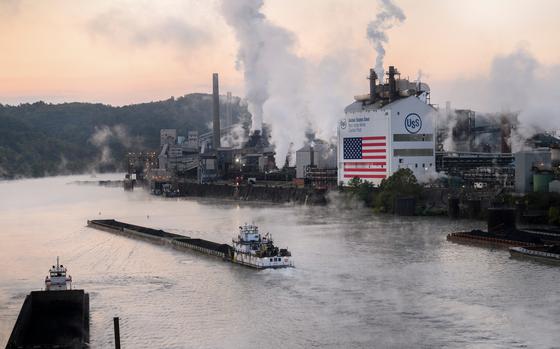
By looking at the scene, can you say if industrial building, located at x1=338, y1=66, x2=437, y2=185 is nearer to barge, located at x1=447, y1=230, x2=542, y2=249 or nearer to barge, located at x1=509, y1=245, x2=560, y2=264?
barge, located at x1=447, y1=230, x2=542, y2=249

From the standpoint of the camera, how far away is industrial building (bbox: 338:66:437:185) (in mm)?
53844

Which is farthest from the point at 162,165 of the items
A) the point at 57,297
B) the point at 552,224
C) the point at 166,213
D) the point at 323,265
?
the point at 57,297

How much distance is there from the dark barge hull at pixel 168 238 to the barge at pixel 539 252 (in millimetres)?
9738

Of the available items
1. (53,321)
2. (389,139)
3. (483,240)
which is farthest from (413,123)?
(53,321)

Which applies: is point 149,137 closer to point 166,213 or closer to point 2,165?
point 2,165

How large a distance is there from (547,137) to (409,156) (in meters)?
10.9

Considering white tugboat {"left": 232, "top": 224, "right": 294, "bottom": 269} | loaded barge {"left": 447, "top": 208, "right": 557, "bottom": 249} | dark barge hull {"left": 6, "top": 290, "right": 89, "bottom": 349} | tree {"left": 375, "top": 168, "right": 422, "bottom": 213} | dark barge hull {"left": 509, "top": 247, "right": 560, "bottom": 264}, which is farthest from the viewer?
tree {"left": 375, "top": 168, "right": 422, "bottom": 213}

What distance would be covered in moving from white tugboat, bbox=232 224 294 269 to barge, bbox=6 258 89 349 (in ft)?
24.1

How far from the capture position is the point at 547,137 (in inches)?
2312

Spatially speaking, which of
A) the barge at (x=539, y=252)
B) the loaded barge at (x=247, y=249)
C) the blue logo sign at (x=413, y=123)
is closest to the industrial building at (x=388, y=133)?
the blue logo sign at (x=413, y=123)

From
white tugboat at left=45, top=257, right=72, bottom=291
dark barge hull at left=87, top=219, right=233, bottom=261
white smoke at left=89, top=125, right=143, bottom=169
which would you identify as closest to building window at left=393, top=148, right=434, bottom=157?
dark barge hull at left=87, top=219, right=233, bottom=261

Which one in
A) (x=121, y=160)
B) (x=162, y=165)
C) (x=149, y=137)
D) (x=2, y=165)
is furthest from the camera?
(x=149, y=137)

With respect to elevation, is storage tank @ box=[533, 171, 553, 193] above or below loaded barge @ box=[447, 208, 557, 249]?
above

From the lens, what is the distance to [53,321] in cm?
2014
